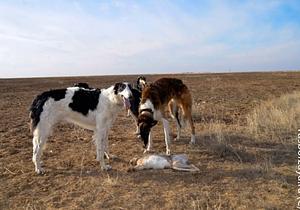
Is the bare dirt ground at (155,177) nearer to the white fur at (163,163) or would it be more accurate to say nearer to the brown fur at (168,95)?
the white fur at (163,163)

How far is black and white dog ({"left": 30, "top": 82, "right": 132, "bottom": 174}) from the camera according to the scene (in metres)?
7.67

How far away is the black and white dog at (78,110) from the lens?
302 inches

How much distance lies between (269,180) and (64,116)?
14.7ft

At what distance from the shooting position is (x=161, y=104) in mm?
9078

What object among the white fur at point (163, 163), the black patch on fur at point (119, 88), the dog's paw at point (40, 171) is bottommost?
the dog's paw at point (40, 171)

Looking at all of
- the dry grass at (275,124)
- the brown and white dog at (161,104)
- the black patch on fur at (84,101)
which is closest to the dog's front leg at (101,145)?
the black patch on fur at (84,101)

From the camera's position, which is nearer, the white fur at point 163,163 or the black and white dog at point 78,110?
the white fur at point 163,163

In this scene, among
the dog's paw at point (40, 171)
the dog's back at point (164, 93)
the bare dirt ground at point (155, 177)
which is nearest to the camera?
the bare dirt ground at point (155, 177)

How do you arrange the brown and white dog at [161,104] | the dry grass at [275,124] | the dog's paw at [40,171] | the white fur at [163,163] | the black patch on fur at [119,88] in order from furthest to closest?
the dry grass at [275,124]
the brown and white dog at [161,104]
the black patch on fur at [119,88]
the dog's paw at [40,171]
the white fur at [163,163]

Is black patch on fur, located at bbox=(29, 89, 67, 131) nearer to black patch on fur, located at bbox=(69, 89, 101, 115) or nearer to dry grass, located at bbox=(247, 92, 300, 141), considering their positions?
black patch on fur, located at bbox=(69, 89, 101, 115)

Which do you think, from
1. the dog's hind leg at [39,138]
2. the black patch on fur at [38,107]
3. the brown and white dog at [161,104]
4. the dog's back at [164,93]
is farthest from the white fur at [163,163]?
the black patch on fur at [38,107]

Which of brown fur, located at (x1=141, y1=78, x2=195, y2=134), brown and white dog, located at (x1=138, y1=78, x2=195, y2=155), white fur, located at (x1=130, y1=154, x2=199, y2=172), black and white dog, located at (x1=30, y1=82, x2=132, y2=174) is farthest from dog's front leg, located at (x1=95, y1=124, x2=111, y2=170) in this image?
brown fur, located at (x1=141, y1=78, x2=195, y2=134)

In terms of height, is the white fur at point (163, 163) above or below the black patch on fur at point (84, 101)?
below

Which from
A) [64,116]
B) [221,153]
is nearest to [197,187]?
[221,153]
